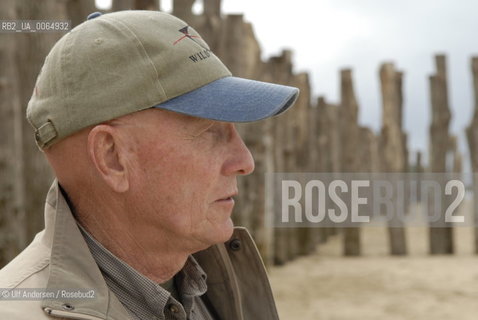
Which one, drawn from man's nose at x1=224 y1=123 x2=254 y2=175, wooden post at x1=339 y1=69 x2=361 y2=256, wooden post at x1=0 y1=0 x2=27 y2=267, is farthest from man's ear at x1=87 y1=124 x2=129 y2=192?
wooden post at x1=339 y1=69 x2=361 y2=256

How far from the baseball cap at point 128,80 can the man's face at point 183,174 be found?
0.05 meters

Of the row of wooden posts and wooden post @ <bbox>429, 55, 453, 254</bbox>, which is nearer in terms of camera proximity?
the row of wooden posts

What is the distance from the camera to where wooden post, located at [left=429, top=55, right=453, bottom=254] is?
10.6 meters

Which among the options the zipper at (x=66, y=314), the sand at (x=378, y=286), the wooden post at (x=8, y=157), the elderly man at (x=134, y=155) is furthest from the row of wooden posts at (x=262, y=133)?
the zipper at (x=66, y=314)

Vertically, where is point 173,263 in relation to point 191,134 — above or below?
below

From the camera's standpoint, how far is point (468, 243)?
12.3 metres

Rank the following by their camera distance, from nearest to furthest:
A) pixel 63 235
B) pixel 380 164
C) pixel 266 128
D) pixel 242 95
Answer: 1. pixel 63 235
2. pixel 242 95
3. pixel 266 128
4. pixel 380 164

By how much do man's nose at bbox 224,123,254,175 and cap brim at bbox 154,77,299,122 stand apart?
0.09 meters

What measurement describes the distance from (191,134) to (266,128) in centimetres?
708

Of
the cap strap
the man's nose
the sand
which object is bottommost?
the sand

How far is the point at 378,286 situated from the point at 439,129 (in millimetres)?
3529

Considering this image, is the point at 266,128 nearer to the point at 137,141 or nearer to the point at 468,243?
the point at 468,243

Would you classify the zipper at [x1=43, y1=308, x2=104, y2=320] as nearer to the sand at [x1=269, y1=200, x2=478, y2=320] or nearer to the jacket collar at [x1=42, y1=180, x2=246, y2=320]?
the jacket collar at [x1=42, y1=180, x2=246, y2=320]

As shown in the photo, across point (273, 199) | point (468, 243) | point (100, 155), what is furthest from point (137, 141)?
point (468, 243)
